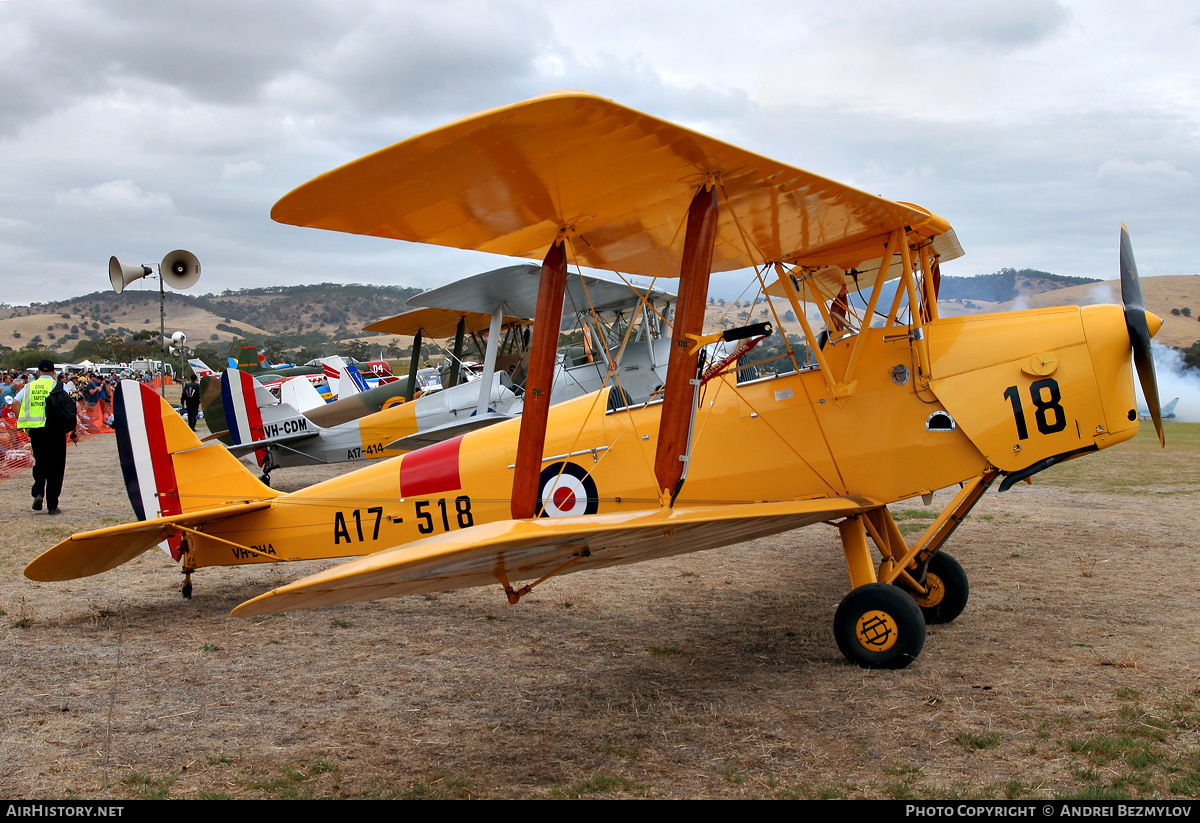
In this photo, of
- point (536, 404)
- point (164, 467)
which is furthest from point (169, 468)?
point (536, 404)

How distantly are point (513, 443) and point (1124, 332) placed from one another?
3.82 m

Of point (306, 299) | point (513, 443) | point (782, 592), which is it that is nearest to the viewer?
point (513, 443)

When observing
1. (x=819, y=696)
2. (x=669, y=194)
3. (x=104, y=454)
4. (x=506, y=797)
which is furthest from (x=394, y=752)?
(x=104, y=454)

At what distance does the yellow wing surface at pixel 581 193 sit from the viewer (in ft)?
10.8

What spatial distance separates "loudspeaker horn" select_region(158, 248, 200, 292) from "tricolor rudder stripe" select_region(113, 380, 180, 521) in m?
8.37

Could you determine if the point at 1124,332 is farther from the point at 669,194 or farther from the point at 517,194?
the point at 517,194

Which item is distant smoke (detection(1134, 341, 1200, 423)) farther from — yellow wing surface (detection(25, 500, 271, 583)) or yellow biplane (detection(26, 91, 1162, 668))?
yellow wing surface (detection(25, 500, 271, 583))

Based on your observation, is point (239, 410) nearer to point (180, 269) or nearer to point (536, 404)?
point (180, 269)

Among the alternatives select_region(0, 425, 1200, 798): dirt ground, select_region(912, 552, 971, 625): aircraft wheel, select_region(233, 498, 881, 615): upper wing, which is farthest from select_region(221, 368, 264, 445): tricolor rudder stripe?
select_region(912, 552, 971, 625): aircraft wheel

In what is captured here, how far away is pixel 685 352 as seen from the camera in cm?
393

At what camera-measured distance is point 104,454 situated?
19453mm

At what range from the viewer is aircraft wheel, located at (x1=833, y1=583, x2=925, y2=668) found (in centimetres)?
426

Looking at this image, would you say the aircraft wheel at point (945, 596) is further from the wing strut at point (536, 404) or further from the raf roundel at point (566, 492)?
the wing strut at point (536, 404)
